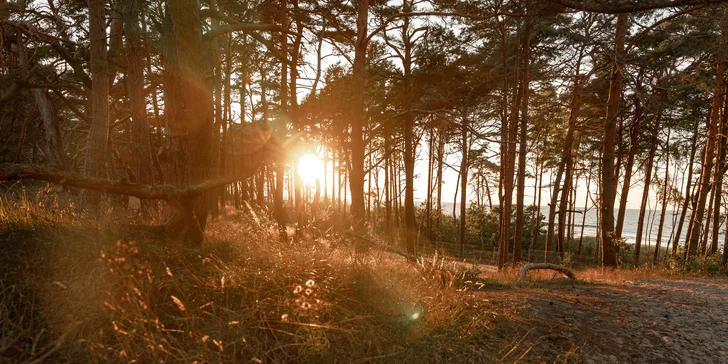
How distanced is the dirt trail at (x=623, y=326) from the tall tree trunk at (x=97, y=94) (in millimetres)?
7751

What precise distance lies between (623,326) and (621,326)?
29mm

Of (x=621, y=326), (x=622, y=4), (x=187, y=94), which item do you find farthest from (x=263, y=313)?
(x=622, y=4)

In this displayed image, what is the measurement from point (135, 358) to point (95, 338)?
0.31 meters

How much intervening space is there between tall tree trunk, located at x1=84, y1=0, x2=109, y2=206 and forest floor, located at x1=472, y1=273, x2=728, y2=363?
765 cm

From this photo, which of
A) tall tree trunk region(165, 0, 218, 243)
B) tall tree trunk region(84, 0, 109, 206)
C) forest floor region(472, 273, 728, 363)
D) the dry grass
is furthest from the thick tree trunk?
forest floor region(472, 273, 728, 363)

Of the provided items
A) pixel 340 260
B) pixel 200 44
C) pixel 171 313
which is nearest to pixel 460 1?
pixel 200 44

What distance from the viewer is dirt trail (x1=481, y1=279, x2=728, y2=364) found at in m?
3.03

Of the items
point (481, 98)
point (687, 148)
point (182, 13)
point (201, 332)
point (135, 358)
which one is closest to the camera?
point (135, 358)

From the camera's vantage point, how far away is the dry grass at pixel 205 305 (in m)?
2.06

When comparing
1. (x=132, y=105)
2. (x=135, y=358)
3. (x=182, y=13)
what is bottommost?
(x=135, y=358)

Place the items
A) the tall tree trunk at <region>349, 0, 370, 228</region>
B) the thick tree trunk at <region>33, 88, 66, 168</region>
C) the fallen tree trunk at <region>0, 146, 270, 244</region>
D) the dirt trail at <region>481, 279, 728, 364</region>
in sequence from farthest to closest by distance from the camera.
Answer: the thick tree trunk at <region>33, 88, 66, 168</region>
the tall tree trunk at <region>349, 0, 370, 228</region>
the dirt trail at <region>481, 279, 728, 364</region>
the fallen tree trunk at <region>0, 146, 270, 244</region>

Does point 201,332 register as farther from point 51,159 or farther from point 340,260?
point 51,159

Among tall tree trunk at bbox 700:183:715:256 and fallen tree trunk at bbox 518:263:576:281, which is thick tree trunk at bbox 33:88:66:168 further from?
tall tree trunk at bbox 700:183:715:256

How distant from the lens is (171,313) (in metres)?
2.40
